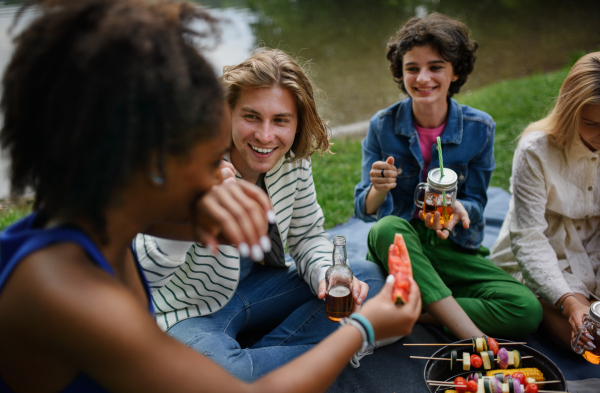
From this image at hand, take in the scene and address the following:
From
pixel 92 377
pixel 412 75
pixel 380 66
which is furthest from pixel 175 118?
pixel 380 66

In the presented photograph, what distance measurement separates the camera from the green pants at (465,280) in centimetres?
276

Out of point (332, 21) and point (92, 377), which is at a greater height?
point (332, 21)

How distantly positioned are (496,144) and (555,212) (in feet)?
8.70

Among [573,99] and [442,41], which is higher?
[442,41]

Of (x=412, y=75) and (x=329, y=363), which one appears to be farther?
(x=412, y=75)

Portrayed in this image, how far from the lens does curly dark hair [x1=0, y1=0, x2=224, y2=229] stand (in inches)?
46.4

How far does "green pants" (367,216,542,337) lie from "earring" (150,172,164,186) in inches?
71.4

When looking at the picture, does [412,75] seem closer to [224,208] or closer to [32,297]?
[224,208]

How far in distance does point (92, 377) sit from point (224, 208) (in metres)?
0.57

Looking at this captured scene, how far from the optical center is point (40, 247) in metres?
A: 1.22

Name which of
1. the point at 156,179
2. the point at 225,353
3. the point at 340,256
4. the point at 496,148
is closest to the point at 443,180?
the point at 340,256

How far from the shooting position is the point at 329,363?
1.43 m

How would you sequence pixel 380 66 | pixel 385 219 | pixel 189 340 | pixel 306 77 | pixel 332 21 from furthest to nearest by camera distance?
1. pixel 332 21
2. pixel 380 66
3. pixel 385 219
4. pixel 306 77
5. pixel 189 340

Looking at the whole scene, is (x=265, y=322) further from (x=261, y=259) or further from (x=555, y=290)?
(x=555, y=290)
